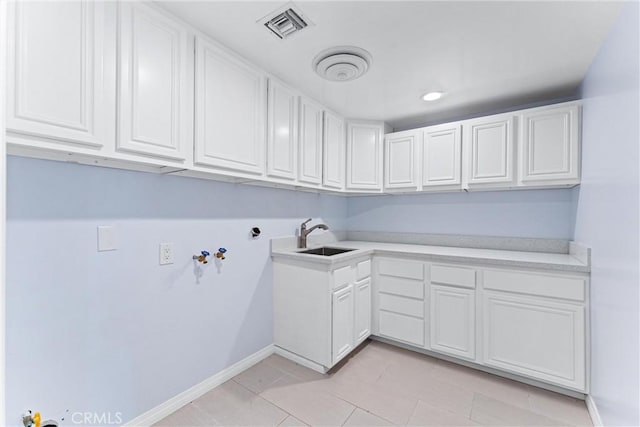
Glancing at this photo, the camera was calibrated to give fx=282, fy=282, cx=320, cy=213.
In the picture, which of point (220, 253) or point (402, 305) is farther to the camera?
point (402, 305)

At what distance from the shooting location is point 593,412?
168 cm

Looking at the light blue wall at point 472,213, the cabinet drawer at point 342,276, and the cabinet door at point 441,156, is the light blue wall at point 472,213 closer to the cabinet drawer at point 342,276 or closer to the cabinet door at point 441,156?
the cabinet door at point 441,156

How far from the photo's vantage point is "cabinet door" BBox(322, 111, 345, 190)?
8.54ft

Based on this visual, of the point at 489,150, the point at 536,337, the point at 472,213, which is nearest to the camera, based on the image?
the point at 536,337

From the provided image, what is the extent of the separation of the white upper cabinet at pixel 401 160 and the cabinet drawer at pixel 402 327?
4.00 ft

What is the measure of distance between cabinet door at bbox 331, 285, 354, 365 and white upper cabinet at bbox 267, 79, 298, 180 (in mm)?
1019

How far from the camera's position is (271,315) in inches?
95.7

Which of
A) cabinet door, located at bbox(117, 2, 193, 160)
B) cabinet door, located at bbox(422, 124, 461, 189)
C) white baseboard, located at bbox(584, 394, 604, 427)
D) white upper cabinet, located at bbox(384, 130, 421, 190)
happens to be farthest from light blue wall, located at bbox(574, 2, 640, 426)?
cabinet door, located at bbox(117, 2, 193, 160)

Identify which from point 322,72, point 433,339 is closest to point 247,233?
point 322,72

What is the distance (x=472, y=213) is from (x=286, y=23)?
2323mm

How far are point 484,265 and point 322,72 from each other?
186cm

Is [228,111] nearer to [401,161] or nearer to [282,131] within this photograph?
[282,131]

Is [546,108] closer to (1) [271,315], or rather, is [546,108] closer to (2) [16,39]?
(1) [271,315]

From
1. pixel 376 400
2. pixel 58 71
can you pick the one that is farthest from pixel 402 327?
pixel 58 71
